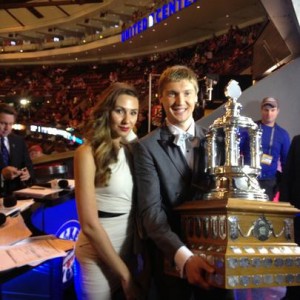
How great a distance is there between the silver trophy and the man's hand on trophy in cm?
20

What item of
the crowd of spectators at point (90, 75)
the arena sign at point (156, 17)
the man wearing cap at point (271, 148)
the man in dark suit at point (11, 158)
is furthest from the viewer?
the arena sign at point (156, 17)

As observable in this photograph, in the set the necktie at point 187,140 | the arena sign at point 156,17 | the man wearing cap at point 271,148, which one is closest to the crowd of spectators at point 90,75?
the arena sign at point 156,17

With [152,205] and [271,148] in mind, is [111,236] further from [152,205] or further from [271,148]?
[271,148]

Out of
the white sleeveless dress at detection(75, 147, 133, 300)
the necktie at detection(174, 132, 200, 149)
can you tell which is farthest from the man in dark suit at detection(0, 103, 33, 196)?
the necktie at detection(174, 132, 200, 149)

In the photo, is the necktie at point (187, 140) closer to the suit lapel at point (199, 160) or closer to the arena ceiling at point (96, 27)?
the suit lapel at point (199, 160)

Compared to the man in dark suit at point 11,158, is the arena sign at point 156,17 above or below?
above

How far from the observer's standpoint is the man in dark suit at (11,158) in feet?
8.75

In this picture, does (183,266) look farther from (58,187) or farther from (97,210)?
(58,187)

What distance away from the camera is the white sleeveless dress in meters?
1.50

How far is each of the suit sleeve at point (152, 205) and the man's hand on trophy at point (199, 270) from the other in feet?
0.23

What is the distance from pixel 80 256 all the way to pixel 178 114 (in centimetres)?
60

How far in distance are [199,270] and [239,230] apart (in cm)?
15

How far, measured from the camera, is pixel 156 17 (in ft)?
44.7

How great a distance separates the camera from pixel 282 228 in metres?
1.22
